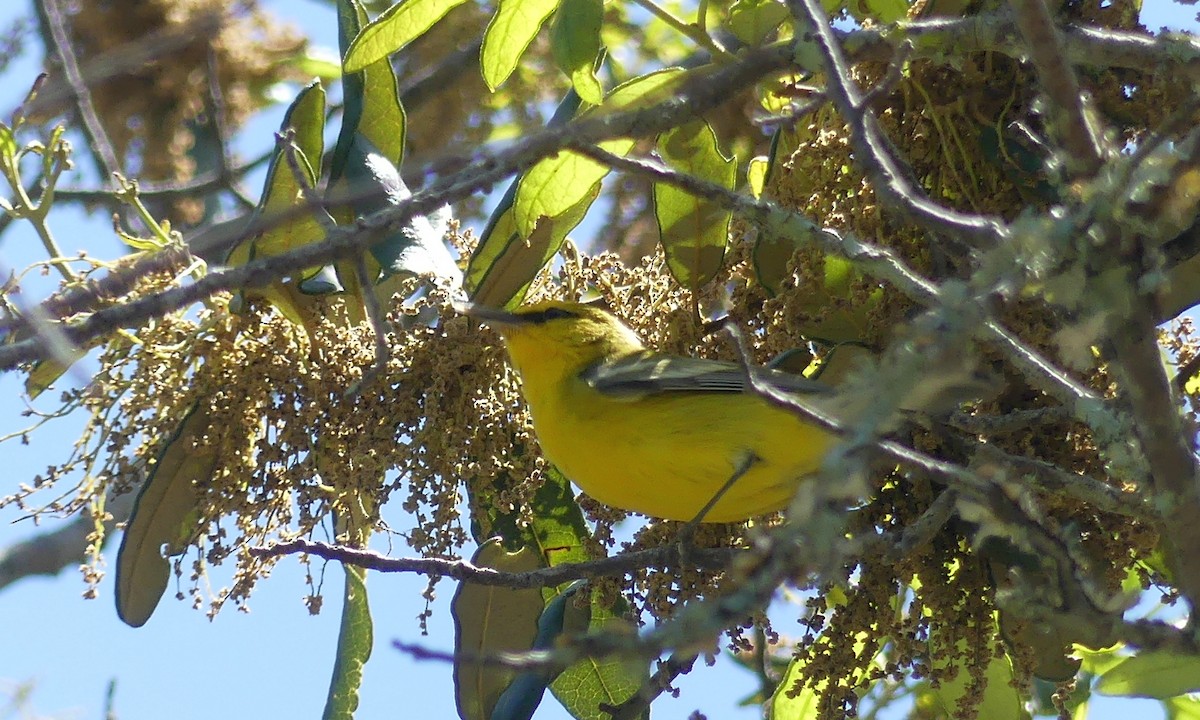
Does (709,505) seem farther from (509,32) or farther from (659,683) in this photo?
(509,32)

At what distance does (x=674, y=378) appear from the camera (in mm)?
3193

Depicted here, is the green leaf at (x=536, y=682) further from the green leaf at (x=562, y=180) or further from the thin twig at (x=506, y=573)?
the green leaf at (x=562, y=180)

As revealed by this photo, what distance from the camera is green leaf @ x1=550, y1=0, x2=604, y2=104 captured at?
2.80m

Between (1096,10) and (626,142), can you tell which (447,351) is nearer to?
(626,142)

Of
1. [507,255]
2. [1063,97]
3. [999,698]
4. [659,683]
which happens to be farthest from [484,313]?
[1063,97]

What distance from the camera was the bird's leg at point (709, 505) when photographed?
288 centimetres

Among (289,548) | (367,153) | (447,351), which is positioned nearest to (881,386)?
(289,548)

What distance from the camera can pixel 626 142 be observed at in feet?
9.59

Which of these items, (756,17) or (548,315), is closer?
(756,17)

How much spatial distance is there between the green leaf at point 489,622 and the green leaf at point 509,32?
1.12m

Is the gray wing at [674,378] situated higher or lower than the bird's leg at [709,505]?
higher

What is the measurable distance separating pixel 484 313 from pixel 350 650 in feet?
3.28

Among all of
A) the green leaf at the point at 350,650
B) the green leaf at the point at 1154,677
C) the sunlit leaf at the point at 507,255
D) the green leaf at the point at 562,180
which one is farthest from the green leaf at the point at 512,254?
the green leaf at the point at 1154,677

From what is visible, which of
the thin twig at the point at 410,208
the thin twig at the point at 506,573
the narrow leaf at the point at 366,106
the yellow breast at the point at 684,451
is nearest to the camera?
the thin twig at the point at 410,208
